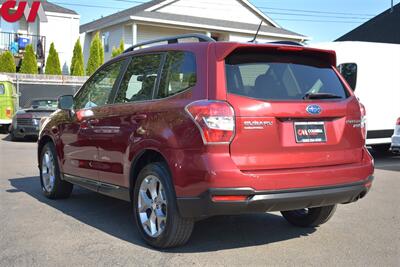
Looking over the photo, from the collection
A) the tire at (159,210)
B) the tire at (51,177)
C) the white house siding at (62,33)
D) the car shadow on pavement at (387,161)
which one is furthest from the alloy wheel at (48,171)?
the white house siding at (62,33)

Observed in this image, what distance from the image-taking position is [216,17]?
31.3m

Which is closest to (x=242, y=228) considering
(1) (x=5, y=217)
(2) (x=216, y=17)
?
(1) (x=5, y=217)

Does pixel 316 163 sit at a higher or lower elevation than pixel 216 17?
lower

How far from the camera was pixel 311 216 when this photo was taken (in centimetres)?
558

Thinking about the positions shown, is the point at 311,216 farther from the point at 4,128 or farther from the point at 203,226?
the point at 4,128

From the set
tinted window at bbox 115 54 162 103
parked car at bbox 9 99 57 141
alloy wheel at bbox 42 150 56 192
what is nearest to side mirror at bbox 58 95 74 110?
alloy wheel at bbox 42 150 56 192

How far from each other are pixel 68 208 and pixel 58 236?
135 centimetres

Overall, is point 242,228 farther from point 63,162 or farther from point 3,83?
point 3,83

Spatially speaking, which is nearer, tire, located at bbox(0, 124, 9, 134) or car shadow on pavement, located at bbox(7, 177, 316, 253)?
car shadow on pavement, located at bbox(7, 177, 316, 253)

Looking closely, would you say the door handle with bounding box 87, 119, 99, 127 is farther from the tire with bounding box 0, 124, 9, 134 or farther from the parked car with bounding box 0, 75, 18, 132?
the tire with bounding box 0, 124, 9, 134

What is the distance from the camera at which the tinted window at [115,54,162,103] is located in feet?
16.8

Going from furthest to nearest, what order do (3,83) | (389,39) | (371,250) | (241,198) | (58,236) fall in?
(389,39), (3,83), (58,236), (371,250), (241,198)

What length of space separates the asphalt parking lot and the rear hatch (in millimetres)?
842

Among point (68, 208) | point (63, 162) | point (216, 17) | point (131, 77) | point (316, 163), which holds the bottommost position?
point (68, 208)
